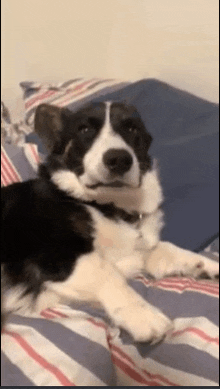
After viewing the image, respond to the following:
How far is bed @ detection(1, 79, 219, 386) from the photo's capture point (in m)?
0.94

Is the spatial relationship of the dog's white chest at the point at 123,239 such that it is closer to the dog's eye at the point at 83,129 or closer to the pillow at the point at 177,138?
the pillow at the point at 177,138

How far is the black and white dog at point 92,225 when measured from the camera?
4.11 feet

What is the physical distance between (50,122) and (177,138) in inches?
28.1

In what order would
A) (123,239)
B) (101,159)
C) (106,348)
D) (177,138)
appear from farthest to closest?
(177,138) < (123,239) < (101,159) < (106,348)

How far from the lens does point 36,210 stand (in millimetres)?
1449

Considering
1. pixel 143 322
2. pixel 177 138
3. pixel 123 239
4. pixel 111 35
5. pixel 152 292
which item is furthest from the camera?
pixel 177 138

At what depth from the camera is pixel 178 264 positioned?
152 centimetres

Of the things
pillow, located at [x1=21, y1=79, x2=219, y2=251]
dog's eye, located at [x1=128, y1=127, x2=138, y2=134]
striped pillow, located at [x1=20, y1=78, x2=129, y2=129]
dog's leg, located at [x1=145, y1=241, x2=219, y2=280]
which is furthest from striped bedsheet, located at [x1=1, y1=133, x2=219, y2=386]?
striped pillow, located at [x1=20, y1=78, x2=129, y2=129]

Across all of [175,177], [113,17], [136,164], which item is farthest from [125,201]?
[113,17]

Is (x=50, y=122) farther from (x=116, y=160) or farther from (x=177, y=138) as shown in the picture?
(x=177, y=138)

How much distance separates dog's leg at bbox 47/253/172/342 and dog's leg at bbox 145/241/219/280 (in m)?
0.31

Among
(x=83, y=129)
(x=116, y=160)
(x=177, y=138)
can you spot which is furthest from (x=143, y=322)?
(x=177, y=138)

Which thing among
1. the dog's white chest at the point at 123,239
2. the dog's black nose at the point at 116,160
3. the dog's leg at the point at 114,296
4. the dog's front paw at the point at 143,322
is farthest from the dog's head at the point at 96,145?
the dog's front paw at the point at 143,322

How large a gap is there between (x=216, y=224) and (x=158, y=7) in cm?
147
